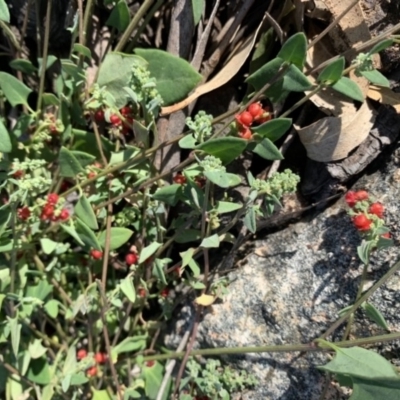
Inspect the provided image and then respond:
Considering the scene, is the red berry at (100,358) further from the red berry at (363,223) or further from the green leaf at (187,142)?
the red berry at (363,223)

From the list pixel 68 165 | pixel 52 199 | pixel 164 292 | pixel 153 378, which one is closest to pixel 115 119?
pixel 68 165

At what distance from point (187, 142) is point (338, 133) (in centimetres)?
48

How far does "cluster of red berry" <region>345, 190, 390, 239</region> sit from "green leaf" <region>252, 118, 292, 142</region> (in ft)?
0.88

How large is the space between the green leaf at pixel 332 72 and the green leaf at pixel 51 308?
104 cm

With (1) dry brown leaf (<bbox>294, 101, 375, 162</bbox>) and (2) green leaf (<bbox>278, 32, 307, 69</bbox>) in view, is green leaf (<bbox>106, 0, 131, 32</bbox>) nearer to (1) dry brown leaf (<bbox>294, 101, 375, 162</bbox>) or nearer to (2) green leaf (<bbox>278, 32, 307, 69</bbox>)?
(2) green leaf (<bbox>278, 32, 307, 69</bbox>)

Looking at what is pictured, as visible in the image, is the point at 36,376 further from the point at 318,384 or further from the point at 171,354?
the point at 318,384

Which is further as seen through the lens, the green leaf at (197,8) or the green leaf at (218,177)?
the green leaf at (197,8)

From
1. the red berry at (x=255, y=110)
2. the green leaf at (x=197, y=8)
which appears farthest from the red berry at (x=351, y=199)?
the green leaf at (x=197, y=8)

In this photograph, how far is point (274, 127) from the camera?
58.4 inches

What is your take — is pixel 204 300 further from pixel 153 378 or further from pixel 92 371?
pixel 92 371

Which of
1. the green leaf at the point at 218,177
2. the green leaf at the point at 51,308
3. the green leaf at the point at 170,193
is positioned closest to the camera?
the green leaf at the point at 218,177

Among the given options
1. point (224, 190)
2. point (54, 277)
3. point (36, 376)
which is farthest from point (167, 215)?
point (36, 376)

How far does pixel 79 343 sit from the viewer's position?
1.97 metres

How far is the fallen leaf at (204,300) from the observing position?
1.78 m
